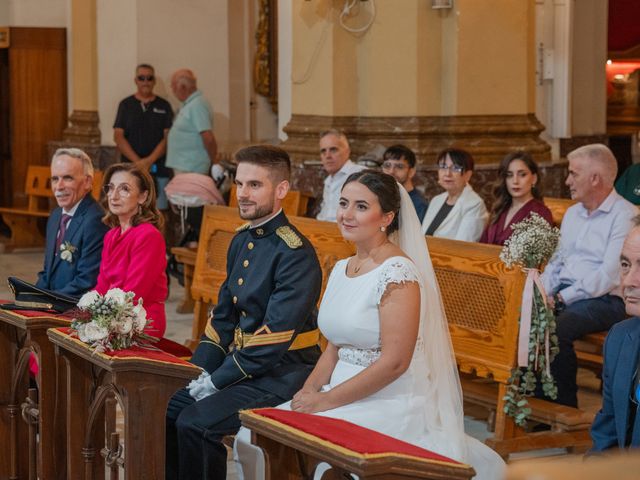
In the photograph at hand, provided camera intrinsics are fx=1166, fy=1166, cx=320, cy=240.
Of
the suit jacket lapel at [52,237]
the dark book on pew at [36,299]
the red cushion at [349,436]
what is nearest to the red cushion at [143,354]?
the red cushion at [349,436]

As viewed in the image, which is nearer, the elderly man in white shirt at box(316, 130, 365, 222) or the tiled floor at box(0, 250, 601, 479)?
the tiled floor at box(0, 250, 601, 479)

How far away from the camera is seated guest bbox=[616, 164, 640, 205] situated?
308 inches

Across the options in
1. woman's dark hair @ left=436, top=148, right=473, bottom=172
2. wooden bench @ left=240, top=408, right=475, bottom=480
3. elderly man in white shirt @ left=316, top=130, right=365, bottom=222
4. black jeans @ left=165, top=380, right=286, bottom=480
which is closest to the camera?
wooden bench @ left=240, top=408, right=475, bottom=480

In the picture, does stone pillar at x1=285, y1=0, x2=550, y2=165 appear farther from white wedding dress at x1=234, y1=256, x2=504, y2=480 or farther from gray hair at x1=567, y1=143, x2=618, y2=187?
white wedding dress at x1=234, y1=256, x2=504, y2=480

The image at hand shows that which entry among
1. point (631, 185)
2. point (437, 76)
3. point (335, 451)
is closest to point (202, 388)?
point (335, 451)

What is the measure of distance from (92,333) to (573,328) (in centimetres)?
274

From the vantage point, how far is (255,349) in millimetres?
4379

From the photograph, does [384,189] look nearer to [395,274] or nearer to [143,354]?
[395,274]

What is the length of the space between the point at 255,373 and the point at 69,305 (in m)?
1.20

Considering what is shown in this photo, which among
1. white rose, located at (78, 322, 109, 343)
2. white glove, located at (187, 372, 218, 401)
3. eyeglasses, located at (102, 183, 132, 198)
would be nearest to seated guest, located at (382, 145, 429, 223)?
eyeglasses, located at (102, 183, 132, 198)

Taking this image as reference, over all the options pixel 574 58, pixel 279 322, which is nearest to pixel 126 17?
pixel 574 58

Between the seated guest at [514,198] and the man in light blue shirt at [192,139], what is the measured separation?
193 inches

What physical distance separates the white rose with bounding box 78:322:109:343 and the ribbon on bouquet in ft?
6.95

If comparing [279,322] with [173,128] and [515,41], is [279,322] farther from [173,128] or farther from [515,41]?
[173,128]
